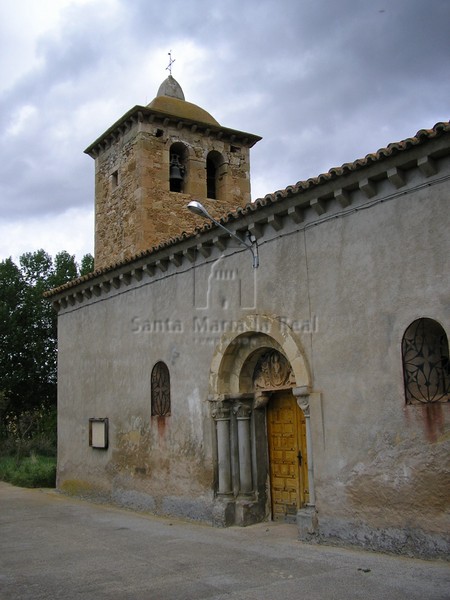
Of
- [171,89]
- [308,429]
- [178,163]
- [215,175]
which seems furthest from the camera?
[171,89]

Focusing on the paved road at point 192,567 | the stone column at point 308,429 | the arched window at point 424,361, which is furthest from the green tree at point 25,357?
the arched window at point 424,361

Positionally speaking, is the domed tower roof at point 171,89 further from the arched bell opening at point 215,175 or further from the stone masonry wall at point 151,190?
the arched bell opening at point 215,175

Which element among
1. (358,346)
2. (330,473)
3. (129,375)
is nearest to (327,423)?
(330,473)

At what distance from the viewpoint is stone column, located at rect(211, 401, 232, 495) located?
10.5 meters

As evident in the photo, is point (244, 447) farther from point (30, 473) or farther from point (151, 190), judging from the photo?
point (30, 473)

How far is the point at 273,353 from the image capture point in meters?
10.4

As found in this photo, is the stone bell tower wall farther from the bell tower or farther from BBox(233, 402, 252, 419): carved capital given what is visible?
BBox(233, 402, 252, 419): carved capital

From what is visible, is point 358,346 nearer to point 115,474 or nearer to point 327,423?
point 327,423

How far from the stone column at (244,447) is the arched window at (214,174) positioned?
8.35m

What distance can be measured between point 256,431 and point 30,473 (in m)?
9.60

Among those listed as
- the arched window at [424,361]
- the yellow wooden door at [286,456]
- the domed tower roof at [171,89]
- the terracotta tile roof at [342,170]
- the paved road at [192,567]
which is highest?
the domed tower roof at [171,89]

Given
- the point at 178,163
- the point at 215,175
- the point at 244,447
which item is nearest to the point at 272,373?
the point at 244,447

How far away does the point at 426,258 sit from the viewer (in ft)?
25.0

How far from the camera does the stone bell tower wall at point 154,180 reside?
16.1 metres
